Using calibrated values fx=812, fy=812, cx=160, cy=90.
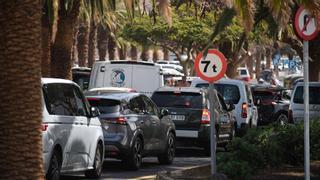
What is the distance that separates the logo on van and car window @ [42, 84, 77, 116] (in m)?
10.8

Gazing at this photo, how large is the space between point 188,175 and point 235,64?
31.2 m

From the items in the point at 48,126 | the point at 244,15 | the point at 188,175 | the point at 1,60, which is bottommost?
the point at 188,175

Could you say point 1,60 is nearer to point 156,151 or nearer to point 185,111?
point 156,151

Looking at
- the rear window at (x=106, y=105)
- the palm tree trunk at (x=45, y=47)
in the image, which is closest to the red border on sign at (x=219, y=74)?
the rear window at (x=106, y=105)

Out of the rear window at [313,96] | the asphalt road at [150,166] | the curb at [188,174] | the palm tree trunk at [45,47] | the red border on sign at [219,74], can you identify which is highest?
the palm tree trunk at [45,47]

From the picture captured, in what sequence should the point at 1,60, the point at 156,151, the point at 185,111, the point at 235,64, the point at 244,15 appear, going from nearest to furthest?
1. the point at 1,60
2. the point at 244,15
3. the point at 156,151
4. the point at 185,111
5. the point at 235,64

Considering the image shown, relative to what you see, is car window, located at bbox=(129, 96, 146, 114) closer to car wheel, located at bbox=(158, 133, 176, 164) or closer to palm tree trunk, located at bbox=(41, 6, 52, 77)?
car wheel, located at bbox=(158, 133, 176, 164)

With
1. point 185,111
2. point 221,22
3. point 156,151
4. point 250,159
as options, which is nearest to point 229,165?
point 250,159

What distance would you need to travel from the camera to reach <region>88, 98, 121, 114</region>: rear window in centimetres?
1593

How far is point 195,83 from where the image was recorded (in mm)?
24188

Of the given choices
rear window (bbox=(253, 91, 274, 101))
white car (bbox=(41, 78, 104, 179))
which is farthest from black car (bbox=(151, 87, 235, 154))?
rear window (bbox=(253, 91, 274, 101))

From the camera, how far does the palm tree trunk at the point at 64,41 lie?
2312 centimetres

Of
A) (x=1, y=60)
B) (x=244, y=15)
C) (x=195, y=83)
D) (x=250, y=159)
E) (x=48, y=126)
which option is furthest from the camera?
(x=195, y=83)

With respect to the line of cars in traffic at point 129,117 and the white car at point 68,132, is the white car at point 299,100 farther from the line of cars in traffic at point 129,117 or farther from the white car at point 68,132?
the white car at point 68,132
